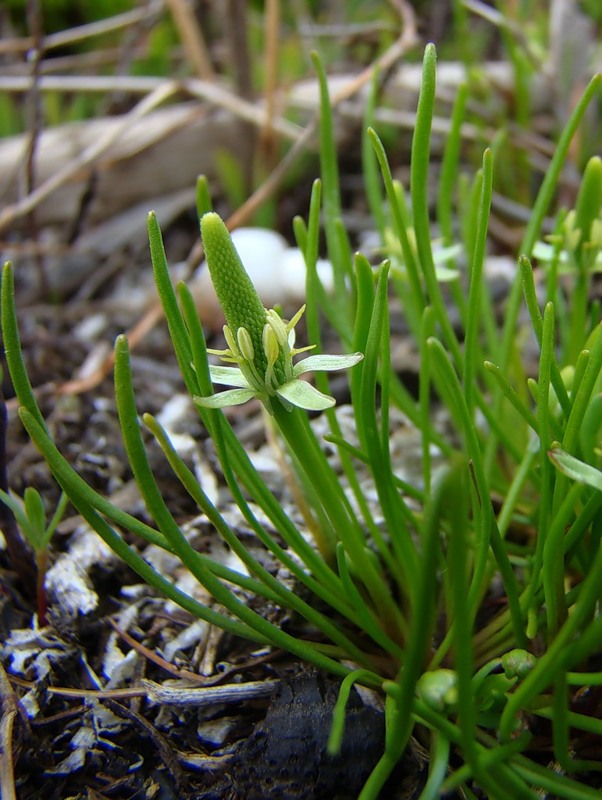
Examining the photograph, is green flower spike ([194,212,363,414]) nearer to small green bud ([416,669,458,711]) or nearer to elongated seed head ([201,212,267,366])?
elongated seed head ([201,212,267,366])

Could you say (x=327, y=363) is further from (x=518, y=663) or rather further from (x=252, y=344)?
(x=518, y=663)

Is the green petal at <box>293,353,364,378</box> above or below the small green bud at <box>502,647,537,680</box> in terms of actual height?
above

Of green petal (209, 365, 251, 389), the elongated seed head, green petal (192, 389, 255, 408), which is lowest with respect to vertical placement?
green petal (209, 365, 251, 389)

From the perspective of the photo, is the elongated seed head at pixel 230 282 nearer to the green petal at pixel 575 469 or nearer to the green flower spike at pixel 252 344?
the green flower spike at pixel 252 344

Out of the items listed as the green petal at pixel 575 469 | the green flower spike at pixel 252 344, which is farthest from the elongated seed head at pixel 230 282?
the green petal at pixel 575 469

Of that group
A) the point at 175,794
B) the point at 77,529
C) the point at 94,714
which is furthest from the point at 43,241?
the point at 175,794

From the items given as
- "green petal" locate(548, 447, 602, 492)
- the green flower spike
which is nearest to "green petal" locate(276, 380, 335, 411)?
the green flower spike
